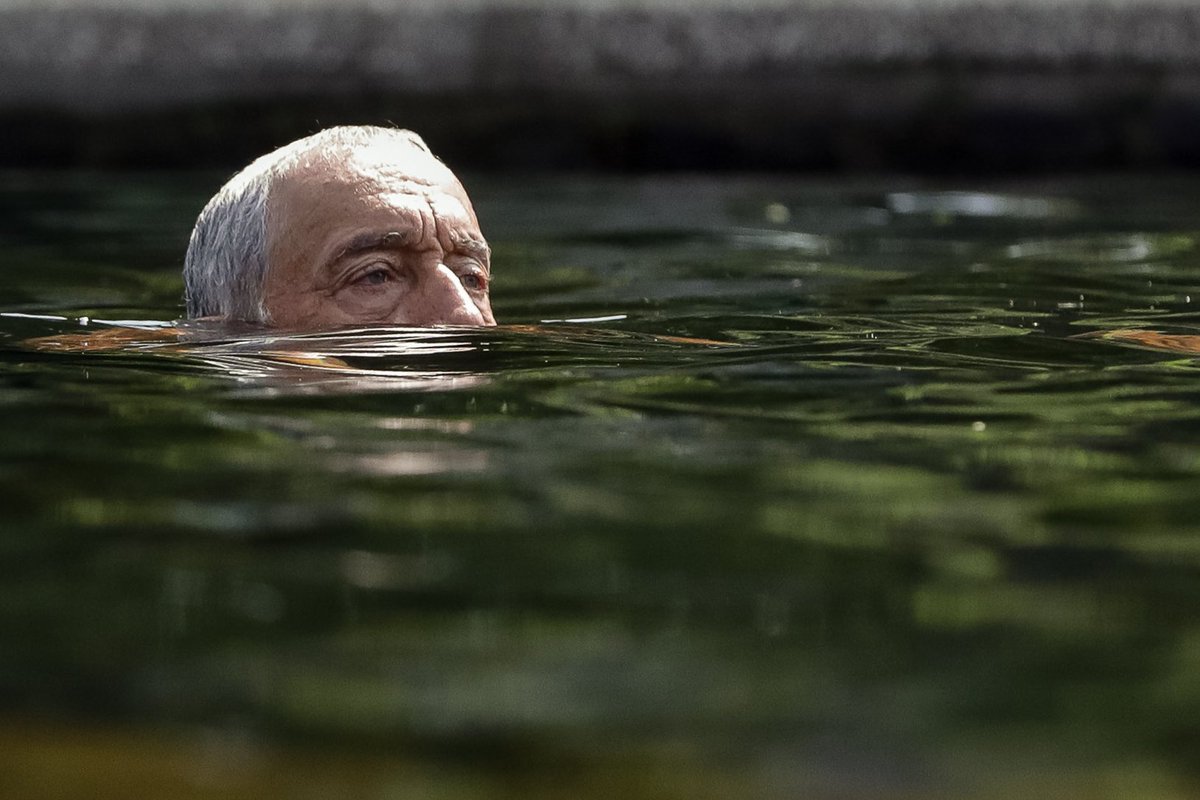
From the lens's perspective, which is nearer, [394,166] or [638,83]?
[394,166]

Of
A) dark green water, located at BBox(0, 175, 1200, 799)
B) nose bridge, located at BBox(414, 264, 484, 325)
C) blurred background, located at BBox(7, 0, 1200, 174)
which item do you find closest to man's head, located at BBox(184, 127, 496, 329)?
nose bridge, located at BBox(414, 264, 484, 325)

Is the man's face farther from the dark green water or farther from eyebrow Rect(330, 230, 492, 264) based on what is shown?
the dark green water

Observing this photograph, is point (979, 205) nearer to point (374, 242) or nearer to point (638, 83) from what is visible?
point (638, 83)

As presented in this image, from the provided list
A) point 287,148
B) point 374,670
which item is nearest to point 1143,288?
point 287,148

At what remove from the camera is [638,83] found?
834cm

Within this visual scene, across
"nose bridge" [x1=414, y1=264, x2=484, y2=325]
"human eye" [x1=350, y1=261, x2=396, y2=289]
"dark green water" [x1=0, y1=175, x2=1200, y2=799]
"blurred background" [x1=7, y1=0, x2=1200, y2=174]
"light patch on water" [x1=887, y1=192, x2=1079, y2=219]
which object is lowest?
"dark green water" [x1=0, y1=175, x2=1200, y2=799]

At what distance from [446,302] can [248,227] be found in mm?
587

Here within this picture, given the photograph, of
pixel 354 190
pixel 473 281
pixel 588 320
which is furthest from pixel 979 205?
pixel 354 190

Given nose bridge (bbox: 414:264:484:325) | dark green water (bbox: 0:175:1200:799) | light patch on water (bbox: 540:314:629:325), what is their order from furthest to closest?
light patch on water (bbox: 540:314:629:325) → nose bridge (bbox: 414:264:484:325) → dark green water (bbox: 0:175:1200:799)

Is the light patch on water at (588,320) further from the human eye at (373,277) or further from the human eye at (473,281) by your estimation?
the human eye at (373,277)

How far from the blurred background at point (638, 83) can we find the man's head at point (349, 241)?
13.0ft

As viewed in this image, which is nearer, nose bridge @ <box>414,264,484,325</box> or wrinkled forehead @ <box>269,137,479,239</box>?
nose bridge @ <box>414,264,484,325</box>

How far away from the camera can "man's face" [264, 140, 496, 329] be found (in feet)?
13.6

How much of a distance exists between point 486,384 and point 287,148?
5.32ft
